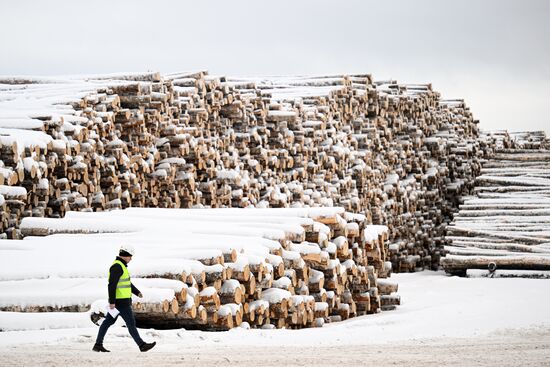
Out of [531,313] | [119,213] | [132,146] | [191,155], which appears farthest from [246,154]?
[531,313]

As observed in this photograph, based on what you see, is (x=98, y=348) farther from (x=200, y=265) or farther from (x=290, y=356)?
(x=200, y=265)

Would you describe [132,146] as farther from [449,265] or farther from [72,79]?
[449,265]

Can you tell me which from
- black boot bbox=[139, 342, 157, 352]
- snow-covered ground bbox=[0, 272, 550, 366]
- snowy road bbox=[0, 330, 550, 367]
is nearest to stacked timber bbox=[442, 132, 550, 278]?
snow-covered ground bbox=[0, 272, 550, 366]

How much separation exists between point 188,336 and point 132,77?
675 cm

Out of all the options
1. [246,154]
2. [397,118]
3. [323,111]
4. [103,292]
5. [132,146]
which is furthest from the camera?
[397,118]

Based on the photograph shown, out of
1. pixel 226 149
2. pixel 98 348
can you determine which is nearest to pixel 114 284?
pixel 98 348

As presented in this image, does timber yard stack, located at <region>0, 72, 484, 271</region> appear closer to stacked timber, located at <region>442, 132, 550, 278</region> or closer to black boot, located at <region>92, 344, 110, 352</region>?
stacked timber, located at <region>442, 132, 550, 278</region>

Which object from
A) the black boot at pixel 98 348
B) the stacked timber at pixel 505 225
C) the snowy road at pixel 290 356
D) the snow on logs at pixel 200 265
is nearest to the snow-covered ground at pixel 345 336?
the snowy road at pixel 290 356

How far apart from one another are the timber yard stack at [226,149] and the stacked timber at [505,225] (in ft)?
5.72

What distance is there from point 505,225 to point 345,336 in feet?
38.5

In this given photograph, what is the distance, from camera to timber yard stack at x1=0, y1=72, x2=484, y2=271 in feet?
39.5

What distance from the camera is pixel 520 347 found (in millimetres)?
8844

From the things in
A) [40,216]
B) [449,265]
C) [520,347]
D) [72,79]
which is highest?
[72,79]

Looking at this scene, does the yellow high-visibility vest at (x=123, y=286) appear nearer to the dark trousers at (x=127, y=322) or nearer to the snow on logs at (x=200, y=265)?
the dark trousers at (x=127, y=322)
